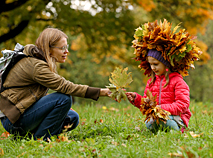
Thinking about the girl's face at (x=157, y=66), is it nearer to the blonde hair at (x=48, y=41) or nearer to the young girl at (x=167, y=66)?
the young girl at (x=167, y=66)

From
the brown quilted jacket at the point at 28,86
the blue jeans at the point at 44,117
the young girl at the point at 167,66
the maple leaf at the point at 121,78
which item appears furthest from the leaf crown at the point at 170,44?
the blue jeans at the point at 44,117

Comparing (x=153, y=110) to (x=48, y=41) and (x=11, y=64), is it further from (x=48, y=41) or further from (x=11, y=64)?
(x=11, y=64)

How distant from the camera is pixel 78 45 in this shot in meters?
12.1

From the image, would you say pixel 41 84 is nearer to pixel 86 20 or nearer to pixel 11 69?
pixel 11 69

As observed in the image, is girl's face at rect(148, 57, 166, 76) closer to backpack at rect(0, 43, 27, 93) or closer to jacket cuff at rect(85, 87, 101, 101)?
jacket cuff at rect(85, 87, 101, 101)

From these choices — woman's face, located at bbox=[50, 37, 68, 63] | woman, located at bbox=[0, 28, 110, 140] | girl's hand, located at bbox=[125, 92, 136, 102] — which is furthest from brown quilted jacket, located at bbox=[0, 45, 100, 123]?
girl's hand, located at bbox=[125, 92, 136, 102]

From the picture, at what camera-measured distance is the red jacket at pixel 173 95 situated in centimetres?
289

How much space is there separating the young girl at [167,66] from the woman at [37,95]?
2.26 feet

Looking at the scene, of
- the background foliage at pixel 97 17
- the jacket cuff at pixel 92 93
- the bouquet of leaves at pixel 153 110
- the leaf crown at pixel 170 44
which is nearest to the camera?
the bouquet of leaves at pixel 153 110

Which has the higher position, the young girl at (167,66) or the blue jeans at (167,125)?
the young girl at (167,66)

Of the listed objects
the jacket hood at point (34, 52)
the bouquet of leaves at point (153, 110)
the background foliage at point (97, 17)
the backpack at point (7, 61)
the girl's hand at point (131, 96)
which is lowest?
the bouquet of leaves at point (153, 110)

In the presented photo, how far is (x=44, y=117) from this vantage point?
3123mm

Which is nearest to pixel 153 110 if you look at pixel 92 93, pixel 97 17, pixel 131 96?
pixel 131 96

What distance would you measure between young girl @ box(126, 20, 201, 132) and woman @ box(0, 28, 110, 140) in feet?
2.26
